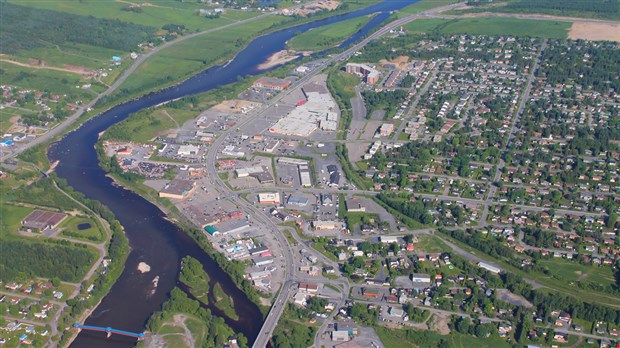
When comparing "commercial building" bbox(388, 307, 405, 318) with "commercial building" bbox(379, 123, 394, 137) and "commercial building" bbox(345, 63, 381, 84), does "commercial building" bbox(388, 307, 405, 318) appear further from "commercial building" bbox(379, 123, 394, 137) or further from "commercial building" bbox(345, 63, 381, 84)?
"commercial building" bbox(345, 63, 381, 84)

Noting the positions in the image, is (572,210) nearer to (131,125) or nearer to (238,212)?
(238,212)

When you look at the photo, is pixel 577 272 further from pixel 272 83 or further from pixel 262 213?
pixel 272 83

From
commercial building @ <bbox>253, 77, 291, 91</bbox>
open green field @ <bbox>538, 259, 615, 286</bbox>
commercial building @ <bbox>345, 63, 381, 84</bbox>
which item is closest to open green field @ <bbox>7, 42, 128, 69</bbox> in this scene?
commercial building @ <bbox>253, 77, 291, 91</bbox>

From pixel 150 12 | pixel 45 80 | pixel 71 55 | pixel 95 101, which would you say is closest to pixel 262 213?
pixel 95 101

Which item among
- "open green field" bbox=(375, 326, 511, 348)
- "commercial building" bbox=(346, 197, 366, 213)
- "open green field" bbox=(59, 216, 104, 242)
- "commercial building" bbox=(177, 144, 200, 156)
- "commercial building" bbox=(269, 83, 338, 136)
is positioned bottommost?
"open green field" bbox=(375, 326, 511, 348)

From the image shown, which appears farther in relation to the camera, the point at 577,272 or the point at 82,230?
the point at 82,230

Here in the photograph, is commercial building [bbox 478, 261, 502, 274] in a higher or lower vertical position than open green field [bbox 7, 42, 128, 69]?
lower

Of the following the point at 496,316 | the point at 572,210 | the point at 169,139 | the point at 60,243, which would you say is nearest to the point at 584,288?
the point at 496,316
